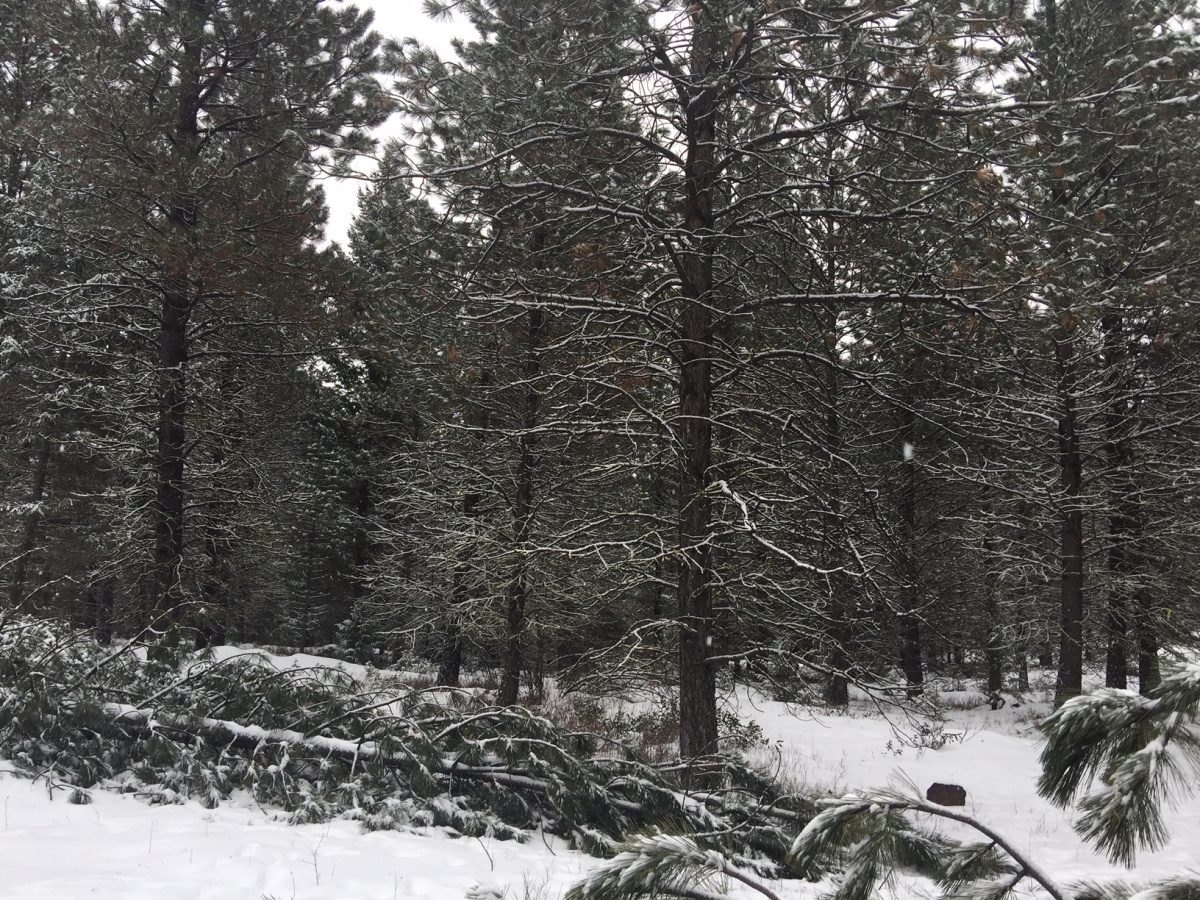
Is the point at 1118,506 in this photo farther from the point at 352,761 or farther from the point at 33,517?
the point at 33,517

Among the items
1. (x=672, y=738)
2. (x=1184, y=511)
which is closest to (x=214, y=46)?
(x=672, y=738)

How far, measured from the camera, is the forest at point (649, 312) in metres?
5.95

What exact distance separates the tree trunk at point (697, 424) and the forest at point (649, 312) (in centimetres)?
5

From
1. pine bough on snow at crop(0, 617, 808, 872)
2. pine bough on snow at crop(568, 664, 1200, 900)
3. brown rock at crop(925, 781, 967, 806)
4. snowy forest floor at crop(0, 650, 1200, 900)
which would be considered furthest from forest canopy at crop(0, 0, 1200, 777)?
pine bough on snow at crop(568, 664, 1200, 900)

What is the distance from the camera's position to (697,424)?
6.57m

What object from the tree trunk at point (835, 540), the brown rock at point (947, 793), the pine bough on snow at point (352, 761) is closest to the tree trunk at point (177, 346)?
the pine bough on snow at point (352, 761)

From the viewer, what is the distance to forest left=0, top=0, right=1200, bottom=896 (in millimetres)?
5949

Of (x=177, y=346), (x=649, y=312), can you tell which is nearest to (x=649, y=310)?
(x=649, y=312)

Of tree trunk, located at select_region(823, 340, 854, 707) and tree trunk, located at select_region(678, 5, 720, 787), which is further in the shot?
tree trunk, located at select_region(678, 5, 720, 787)

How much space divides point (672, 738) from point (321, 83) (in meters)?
10.9

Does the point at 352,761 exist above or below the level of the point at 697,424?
below

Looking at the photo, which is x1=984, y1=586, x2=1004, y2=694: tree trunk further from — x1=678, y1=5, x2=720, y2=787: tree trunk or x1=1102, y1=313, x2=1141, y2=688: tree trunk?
x1=678, y1=5, x2=720, y2=787: tree trunk

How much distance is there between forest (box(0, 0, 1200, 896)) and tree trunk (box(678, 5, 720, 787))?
46 mm

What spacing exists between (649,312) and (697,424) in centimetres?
108
